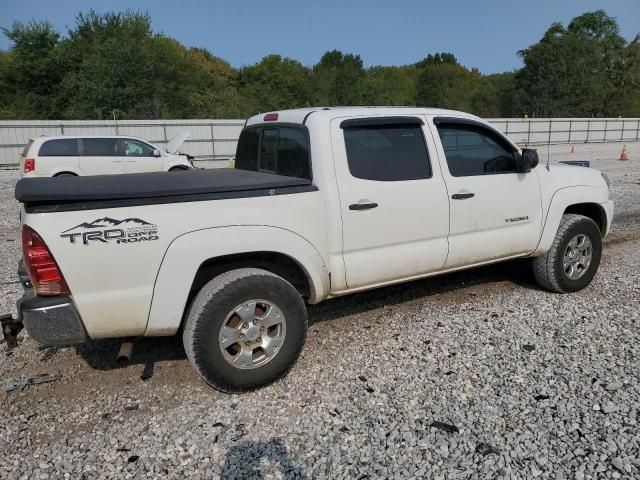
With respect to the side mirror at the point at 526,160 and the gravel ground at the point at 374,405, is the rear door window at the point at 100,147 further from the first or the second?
the side mirror at the point at 526,160

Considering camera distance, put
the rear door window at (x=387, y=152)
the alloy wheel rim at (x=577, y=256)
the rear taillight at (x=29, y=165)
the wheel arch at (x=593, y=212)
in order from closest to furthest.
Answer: the rear door window at (x=387, y=152) < the alloy wheel rim at (x=577, y=256) < the wheel arch at (x=593, y=212) < the rear taillight at (x=29, y=165)

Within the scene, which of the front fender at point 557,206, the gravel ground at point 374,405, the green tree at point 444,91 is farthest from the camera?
the green tree at point 444,91

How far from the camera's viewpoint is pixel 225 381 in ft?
10.7

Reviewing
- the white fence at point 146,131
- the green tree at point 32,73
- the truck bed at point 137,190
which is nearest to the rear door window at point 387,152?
the truck bed at point 137,190

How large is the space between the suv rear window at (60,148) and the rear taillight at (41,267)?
12.0 meters

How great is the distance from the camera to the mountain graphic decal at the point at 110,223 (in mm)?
2795

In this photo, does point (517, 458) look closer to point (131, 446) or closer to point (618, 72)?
point (131, 446)

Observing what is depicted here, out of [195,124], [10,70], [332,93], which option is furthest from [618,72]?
[10,70]

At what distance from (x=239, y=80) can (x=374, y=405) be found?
203 feet

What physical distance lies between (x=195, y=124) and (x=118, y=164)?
38.1 feet

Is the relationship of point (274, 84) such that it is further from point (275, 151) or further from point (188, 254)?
point (188, 254)

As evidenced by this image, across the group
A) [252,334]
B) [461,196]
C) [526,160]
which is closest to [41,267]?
[252,334]

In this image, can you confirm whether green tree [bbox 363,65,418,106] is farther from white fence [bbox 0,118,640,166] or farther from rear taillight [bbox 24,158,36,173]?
rear taillight [bbox 24,158,36,173]

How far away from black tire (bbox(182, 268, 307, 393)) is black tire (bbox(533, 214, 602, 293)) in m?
2.77
